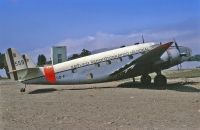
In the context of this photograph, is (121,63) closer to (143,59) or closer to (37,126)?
(143,59)

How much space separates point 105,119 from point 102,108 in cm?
261

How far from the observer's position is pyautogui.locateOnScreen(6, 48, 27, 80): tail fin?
2481 centimetres

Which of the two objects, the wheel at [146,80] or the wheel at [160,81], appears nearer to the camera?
the wheel at [160,81]

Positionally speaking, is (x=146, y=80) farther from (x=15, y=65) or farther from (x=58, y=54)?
(x=15, y=65)

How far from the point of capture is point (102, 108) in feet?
50.0

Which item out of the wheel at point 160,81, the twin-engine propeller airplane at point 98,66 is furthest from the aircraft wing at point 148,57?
the wheel at point 160,81

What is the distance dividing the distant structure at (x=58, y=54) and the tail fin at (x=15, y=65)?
1.99 m

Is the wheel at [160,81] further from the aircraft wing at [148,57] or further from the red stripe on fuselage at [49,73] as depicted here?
the red stripe on fuselage at [49,73]

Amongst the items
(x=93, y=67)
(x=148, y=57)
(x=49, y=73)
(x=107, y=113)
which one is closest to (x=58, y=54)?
(x=49, y=73)

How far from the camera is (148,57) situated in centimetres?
2441

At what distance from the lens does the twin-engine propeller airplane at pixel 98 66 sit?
24844 millimetres

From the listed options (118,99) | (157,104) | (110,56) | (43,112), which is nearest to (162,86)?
(110,56)

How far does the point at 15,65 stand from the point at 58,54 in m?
2.86

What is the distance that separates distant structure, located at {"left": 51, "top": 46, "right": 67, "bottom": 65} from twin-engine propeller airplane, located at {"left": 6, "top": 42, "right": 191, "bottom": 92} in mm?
982
